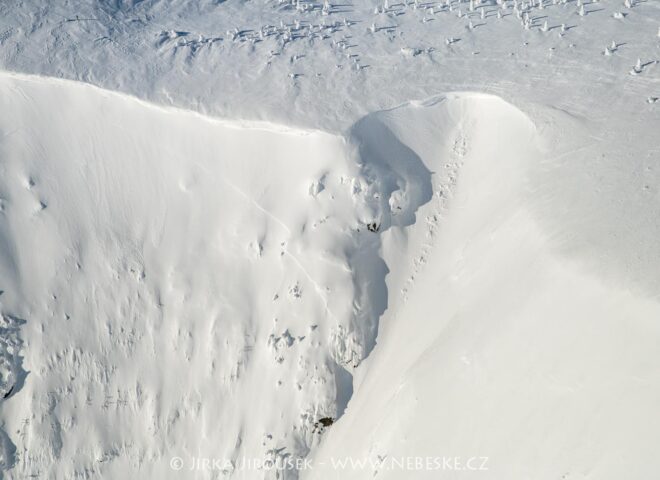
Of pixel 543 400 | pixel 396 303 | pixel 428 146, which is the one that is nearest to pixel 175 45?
pixel 428 146

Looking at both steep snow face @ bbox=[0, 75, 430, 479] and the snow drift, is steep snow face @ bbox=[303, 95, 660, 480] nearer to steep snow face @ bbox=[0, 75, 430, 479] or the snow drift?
the snow drift

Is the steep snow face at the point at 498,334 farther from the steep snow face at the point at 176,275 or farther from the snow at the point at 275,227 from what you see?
the steep snow face at the point at 176,275

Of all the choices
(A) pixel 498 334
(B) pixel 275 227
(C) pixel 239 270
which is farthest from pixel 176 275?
(A) pixel 498 334

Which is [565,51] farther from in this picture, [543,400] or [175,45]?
[175,45]

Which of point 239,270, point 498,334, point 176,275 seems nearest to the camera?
point 498,334

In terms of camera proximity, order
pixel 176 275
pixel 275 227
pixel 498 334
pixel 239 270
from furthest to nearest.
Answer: pixel 176 275 < pixel 239 270 < pixel 275 227 < pixel 498 334

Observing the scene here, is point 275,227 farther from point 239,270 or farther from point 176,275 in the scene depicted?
point 176,275
